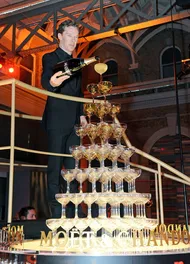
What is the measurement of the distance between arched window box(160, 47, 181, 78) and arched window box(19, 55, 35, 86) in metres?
3.52

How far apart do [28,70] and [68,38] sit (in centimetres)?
506

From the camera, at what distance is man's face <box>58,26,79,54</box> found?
2.56 meters

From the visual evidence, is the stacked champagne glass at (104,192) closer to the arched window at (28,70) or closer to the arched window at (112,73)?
the arched window at (28,70)

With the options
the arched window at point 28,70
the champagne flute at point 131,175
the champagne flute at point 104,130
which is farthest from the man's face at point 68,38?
the arched window at point 28,70

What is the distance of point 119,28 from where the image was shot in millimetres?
4473

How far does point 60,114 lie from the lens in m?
2.55

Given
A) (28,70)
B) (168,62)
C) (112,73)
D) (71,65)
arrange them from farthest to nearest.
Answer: (112,73), (168,62), (28,70), (71,65)

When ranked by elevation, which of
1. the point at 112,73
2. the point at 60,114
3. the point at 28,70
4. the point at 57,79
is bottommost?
the point at 60,114

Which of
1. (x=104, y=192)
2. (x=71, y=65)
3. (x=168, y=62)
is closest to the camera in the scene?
(x=104, y=192)

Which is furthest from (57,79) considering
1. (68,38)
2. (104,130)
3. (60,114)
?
(104,130)

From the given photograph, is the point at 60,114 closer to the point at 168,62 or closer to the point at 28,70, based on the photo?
the point at 28,70

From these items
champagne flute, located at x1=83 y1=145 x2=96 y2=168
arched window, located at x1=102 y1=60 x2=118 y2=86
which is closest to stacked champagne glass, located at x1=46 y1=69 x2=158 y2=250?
champagne flute, located at x1=83 y1=145 x2=96 y2=168

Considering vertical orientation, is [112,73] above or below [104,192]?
above

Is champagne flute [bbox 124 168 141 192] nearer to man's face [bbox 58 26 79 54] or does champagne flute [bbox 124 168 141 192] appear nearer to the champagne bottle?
the champagne bottle
